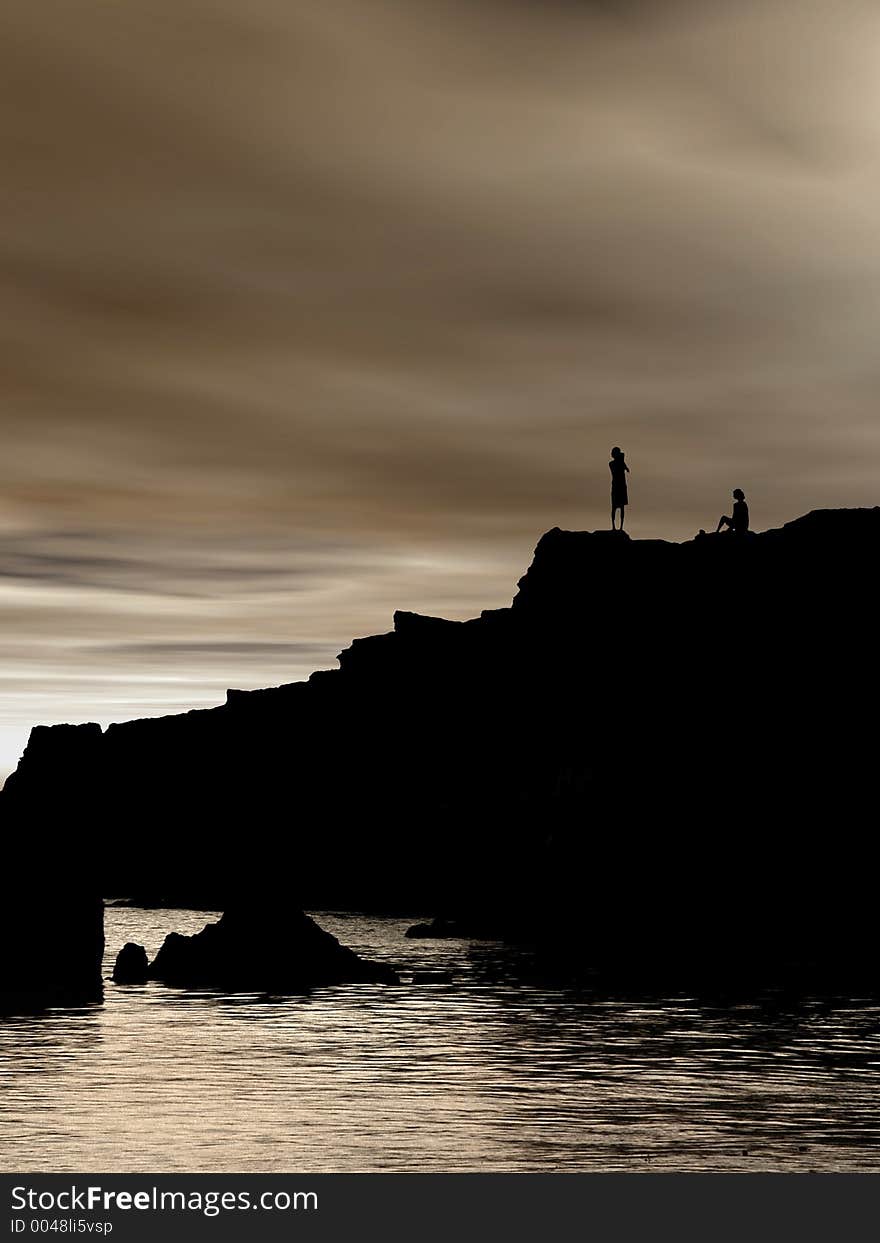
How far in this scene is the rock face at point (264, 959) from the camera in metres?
69.6

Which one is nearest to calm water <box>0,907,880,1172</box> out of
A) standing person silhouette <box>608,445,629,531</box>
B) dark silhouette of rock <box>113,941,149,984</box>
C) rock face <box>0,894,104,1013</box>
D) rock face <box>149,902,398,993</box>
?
rock face <box>0,894,104,1013</box>

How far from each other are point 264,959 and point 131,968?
6.02 metres

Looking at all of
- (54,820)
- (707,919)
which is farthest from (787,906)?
(54,820)

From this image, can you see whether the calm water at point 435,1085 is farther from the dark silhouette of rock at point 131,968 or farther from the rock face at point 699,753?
the rock face at point 699,753

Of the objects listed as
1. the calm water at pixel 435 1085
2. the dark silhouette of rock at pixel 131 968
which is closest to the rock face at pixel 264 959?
the dark silhouette of rock at pixel 131 968

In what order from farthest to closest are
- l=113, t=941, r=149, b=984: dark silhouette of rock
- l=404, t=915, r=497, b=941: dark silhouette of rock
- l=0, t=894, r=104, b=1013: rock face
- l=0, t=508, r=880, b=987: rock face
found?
l=404, t=915, r=497, b=941: dark silhouette of rock, l=0, t=508, r=880, b=987: rock face, l=113, t=941, r=149, b=984: dark silhouette of rock, l=0, t=894, r=104, b=1013: rock face

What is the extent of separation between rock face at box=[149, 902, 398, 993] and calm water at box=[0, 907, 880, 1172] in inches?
132

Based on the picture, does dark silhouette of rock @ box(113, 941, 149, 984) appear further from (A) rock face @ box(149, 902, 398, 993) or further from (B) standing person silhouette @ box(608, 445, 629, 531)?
(B) standing person silhouette @ box(608, 445, 629, 531)

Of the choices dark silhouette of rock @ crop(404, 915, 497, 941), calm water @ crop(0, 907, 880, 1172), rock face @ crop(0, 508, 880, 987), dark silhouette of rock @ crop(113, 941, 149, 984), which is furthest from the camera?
dark silhouette of rock @ crop(404, 915, 497, 941)

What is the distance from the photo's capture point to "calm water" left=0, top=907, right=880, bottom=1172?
98.3 ft

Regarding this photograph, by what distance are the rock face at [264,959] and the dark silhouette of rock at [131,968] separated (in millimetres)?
980

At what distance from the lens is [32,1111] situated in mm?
34562

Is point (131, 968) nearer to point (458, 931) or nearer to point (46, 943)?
point (46, 943)
